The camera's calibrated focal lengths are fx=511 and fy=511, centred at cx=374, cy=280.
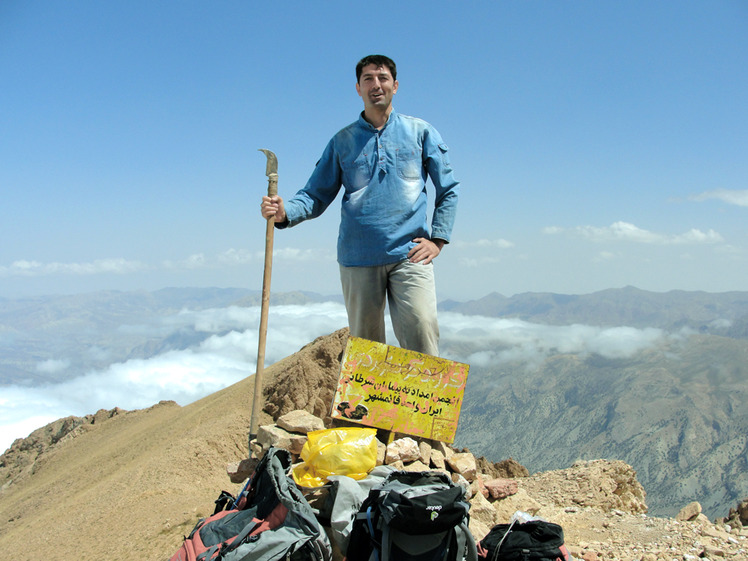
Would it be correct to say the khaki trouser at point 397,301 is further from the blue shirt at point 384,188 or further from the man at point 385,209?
the blue shirt at point 384,188

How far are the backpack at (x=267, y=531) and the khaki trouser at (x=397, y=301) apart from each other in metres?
1.76

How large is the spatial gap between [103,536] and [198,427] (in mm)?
4670

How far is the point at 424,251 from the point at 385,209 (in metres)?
0.57

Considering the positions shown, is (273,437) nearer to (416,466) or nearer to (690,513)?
(416,466)

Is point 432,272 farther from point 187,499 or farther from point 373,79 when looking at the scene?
point 187,499

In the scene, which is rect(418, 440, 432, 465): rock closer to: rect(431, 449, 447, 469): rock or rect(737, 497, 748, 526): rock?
rect(431, 449, 447, 469): rock

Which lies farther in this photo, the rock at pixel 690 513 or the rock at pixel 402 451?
the rock at pixel 690 513

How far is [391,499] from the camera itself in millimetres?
3344

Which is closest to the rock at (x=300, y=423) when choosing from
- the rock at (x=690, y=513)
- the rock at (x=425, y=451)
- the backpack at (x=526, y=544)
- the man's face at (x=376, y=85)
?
the rock at (x=425, y=451)

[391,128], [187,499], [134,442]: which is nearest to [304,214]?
[391,128]

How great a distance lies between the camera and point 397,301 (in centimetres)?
511

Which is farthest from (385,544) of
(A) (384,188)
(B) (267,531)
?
(A) (384,188)

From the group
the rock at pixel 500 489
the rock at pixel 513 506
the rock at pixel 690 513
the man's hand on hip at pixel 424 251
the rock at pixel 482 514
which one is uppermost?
the man's hand on hip at pixel 424 251

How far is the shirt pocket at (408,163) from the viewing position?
500 cm
